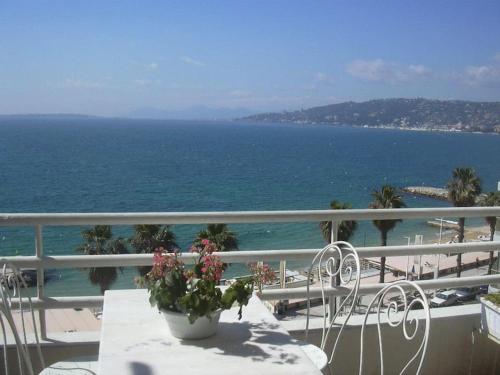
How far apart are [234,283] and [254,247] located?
35.8 m

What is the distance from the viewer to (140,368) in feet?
5.72

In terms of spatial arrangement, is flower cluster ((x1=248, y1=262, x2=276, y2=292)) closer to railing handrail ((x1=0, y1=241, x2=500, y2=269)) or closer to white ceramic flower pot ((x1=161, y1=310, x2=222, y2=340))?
white ceramic flower pot ((x1=161, y1=310, x2=222, y2=340))

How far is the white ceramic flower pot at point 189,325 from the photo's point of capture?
1.91 meters

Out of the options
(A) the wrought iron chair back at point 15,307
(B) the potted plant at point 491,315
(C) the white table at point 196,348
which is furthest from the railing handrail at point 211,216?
(C) the white table at point 196,348

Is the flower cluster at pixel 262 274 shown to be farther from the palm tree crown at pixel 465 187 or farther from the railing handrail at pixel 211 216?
the palm tree crown at pixel 465 187

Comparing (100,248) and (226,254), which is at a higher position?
(226,254)

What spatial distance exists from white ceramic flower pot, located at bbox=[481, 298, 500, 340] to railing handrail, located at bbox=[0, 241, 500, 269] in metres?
0.44

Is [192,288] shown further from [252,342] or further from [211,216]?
[211,216]

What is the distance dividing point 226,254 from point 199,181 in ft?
209

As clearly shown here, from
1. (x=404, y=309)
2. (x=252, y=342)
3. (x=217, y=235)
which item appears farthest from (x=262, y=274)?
(x=217, y=235)

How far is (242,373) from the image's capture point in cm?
175

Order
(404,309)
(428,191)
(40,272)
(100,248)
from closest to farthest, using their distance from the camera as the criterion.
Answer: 1. (404,309)
2. (40,272)
3. (100,248)
4. (428,191)

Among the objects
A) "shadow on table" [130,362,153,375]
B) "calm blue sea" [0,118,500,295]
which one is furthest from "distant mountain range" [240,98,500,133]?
"shadow on table" [130,362,153,375]

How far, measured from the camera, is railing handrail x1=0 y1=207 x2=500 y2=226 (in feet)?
9.17
